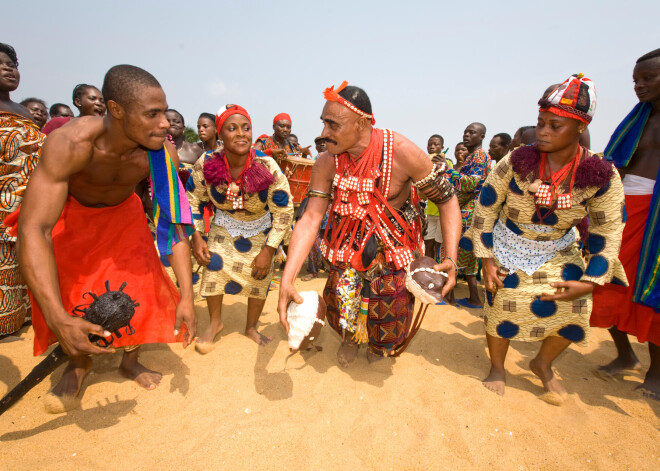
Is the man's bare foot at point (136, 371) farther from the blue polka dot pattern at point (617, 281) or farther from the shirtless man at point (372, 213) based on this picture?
the blue polka dot pattern at point (617, 281)

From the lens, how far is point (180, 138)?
628cm

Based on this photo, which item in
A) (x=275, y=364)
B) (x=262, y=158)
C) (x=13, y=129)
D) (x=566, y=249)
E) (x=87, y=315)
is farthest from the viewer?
(x=262, y=158)

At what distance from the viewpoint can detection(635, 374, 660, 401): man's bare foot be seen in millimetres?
3047

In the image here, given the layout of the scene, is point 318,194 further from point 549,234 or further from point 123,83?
point 549,234

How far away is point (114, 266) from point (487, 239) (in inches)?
113

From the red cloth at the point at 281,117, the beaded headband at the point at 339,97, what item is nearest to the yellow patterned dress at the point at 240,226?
the beaded headband at the point at 339,97

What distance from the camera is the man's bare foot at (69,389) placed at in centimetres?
253

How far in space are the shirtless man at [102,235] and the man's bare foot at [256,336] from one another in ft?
3.15

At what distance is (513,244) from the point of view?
2.90 meters

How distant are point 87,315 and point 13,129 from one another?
2119 mm

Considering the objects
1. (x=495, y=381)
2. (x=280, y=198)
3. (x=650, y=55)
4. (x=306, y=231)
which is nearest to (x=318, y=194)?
(x=306, y=231)

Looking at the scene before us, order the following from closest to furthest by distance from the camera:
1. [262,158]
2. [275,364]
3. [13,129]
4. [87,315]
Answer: [87,315], [13,129], [275,364], [262,158]

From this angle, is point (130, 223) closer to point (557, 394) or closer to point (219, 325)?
point (219, 325)

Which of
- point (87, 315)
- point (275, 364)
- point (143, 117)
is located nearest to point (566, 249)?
point (275, 364)
